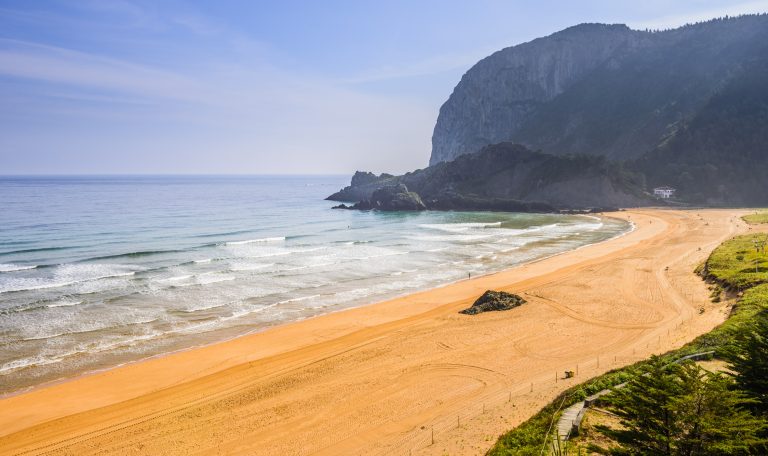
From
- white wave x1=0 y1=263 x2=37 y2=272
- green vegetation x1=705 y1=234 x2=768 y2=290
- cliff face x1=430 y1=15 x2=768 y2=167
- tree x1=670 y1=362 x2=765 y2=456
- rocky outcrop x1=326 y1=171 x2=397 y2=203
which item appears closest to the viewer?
tree x1=670 y1=362 x2=765 y2=456

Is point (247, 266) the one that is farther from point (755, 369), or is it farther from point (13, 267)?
point (755, 369)

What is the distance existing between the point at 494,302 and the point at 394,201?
80753 mm

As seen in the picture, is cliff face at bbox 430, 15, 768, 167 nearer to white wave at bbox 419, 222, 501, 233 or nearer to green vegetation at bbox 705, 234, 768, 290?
white wave at bbox 419, 222, 501, 233

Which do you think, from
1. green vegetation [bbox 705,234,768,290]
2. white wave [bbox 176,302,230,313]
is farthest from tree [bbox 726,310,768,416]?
white wave [bbox 176,302,230,313]

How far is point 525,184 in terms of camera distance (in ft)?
379

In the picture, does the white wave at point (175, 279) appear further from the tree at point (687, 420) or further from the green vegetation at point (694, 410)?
the tree at point (687, 420)

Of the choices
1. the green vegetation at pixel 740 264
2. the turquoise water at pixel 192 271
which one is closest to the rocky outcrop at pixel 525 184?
the turquoise water at pixel 192 271

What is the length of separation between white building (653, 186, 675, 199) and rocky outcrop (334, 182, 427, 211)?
177 feet

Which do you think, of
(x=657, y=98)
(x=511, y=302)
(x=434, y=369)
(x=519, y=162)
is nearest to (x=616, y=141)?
(x=657, y=98)

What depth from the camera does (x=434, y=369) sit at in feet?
63.6

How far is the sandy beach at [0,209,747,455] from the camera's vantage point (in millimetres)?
14633

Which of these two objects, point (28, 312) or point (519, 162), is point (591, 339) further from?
point (519, 162)

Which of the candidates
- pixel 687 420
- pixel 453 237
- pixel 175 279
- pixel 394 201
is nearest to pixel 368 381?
pixel 687 420

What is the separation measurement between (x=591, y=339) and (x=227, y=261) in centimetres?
3410
